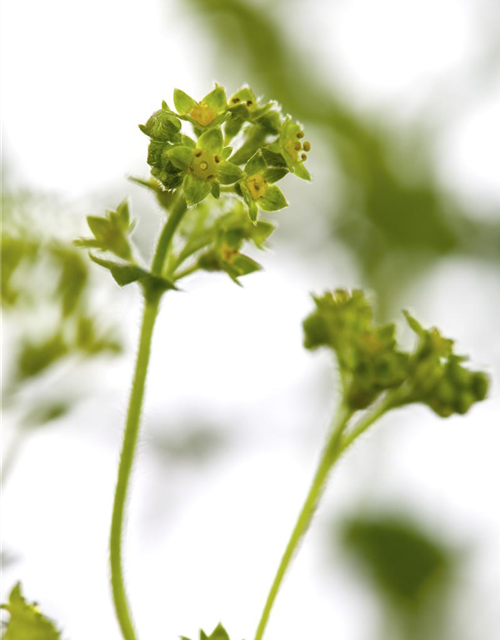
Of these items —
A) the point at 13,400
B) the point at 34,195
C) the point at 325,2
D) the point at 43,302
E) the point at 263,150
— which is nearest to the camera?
the point at 263,150

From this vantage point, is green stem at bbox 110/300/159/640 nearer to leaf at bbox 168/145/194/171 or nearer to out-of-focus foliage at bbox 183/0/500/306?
leaf at bbox 168/145/194/171

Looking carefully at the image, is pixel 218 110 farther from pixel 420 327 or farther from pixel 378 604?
pixel 378 604

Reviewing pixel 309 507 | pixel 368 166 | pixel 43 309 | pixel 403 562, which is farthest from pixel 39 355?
pixel 368 166

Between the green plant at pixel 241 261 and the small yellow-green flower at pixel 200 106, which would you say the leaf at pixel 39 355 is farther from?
the small yellow-green flower at pixel 200 106

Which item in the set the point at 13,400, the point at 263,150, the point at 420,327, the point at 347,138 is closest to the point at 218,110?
the point at 263,150

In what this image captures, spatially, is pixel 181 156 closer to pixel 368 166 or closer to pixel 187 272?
pixel 187 272

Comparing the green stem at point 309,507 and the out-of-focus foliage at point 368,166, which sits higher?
the out-of-focus foliage at point 368,166

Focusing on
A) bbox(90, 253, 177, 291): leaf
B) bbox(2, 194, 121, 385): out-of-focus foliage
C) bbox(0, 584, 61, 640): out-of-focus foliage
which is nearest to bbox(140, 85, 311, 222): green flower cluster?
bbox(90, 253, 177, 291): leaf

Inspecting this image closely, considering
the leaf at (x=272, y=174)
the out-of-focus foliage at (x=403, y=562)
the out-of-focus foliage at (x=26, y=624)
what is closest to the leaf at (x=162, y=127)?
the leaf at (x=272, y=174)
